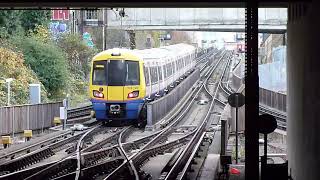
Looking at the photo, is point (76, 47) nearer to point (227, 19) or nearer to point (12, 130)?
point (227, 19)

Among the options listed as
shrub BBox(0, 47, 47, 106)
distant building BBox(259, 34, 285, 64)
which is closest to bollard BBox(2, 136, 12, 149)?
shrub BBox(0, 47, 47, 106)

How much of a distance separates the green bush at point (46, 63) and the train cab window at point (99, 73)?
899 cm

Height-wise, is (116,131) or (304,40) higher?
(304,40)

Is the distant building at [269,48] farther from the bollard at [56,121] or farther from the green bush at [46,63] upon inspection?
the bollard at [56,121]

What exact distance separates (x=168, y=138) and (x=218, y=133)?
1.80m

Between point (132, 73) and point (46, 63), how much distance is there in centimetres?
1073

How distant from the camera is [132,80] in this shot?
24.8 metres

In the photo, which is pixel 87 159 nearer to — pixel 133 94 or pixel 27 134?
pixel 27 134

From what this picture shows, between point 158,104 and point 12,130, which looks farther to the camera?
point 158,104

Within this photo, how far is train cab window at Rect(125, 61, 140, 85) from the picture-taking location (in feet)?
81.3

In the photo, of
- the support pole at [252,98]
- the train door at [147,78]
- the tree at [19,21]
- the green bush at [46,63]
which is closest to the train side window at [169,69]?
the green bush at [46,63]

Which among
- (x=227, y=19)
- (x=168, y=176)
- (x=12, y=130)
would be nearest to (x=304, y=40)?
(x=168, y=176)

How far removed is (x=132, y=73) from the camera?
81.6ft

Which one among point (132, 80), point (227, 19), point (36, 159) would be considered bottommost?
point (36, 159)
